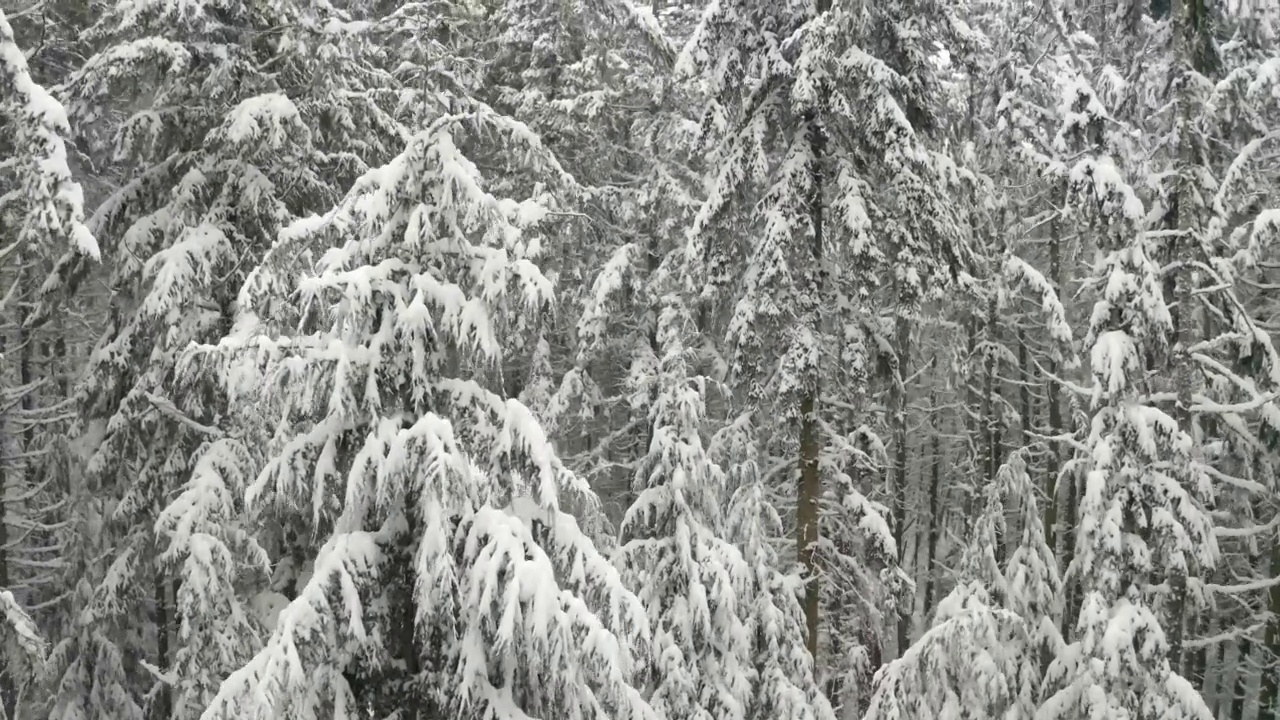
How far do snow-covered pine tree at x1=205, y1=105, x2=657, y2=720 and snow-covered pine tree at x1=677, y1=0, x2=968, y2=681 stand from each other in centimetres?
614

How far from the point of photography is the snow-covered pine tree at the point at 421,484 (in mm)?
5902

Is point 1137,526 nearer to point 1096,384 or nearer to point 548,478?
point 1096,384

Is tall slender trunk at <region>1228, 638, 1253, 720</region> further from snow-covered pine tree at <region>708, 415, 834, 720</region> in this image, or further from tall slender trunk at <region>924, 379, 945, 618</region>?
snow-covered pine tree at <region>708, 415, 834, 720</region>

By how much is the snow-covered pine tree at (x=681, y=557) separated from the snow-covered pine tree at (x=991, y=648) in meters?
2.08

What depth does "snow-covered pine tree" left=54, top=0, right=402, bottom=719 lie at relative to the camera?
11148 mm

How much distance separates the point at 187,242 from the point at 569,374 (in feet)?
23.6

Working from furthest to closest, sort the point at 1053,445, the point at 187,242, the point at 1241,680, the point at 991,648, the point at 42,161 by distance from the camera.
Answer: the point at 1053,445 < the point at 1241,680 < the point at 187,242 < the point at 991,648 < the point at 42,161

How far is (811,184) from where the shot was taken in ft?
40.6

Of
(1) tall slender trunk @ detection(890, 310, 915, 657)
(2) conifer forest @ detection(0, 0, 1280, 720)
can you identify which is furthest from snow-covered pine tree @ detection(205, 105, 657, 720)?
(1) tall slender trunk @ detection(890, 310, 915, 657)

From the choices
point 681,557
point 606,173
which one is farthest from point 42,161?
point 606,173

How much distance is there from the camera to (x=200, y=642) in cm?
1113

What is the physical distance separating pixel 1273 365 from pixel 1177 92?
3539 mm

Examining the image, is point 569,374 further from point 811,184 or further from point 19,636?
point 19,636

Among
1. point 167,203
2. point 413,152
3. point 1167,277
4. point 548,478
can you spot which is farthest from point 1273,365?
point 167,203
